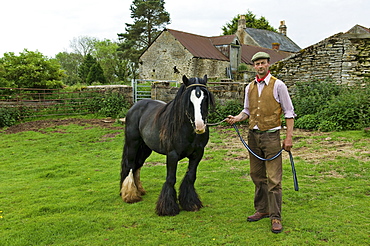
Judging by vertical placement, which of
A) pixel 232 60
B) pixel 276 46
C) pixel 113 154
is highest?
pixel 276 46

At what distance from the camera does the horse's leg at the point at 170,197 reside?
455 cm

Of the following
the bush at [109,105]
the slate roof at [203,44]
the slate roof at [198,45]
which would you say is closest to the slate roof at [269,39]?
the slate roof at [203,44]

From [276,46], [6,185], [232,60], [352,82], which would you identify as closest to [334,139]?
[352,82]

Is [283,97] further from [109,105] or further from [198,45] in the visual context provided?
[198,45]

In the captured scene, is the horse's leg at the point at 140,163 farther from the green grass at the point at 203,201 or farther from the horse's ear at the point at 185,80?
the horse's ear at the point at 185,80

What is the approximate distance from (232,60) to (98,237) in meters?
27.8

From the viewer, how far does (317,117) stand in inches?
432

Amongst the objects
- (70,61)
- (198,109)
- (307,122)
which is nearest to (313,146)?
(307,122)

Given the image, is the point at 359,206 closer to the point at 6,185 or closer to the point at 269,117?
the point at 269,117

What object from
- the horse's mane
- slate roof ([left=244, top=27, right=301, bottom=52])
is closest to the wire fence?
the horse's mane

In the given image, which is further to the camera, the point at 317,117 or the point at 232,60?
the point at 232,60

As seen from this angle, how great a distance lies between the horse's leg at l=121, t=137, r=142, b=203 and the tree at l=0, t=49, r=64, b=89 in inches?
607

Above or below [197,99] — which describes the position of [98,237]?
below

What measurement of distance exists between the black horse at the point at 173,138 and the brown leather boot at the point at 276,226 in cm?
127
